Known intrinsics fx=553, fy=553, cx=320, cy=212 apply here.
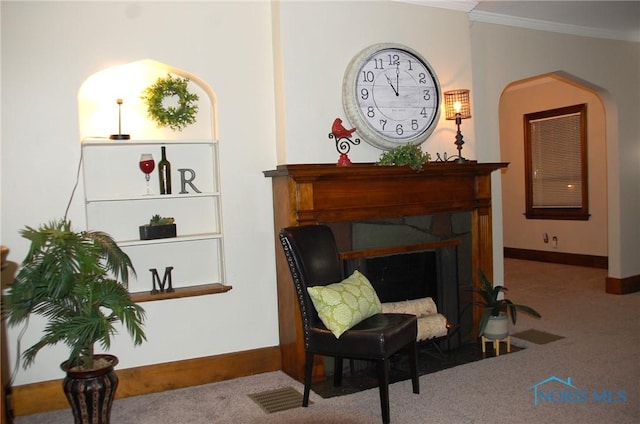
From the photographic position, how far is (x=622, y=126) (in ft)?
18.7

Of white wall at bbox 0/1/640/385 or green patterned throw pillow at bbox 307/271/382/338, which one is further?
white wall at bbox 0/1/640/385

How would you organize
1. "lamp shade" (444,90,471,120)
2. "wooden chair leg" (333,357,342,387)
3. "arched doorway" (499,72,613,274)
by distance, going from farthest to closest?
"arched doorway" (499,72,613,274), "lamp shade" (444,90,471,120), "wooden chair leg" (333,357,342,387)

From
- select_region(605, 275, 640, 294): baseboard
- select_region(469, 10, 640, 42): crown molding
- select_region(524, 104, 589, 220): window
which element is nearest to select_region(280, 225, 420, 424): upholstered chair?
select_region(469, 10, 640, 42): crown molding

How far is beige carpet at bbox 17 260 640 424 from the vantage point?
2.94 meters

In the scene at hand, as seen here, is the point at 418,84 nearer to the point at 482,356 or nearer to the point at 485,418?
the point at 482,356

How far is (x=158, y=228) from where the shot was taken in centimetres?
347

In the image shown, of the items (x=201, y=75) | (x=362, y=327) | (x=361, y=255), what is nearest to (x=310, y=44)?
(x=201, y=75)

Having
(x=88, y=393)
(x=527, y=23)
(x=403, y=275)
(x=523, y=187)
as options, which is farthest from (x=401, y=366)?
(x=523, y=187)

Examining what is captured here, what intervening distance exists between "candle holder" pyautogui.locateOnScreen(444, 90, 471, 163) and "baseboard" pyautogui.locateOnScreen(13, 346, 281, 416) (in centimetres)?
200

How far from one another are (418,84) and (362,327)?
191 centimetres

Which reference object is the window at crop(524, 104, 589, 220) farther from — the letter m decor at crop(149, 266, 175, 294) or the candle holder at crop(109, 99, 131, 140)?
the candle holder at crop(109, 99, 131, 140)

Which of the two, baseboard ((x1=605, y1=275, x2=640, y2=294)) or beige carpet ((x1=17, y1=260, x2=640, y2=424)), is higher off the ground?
baseboard ((x1=605, y1=275, x2=640, y2=294))

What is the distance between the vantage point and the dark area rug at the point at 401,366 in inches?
135

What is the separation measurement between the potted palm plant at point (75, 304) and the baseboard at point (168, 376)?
55cm
